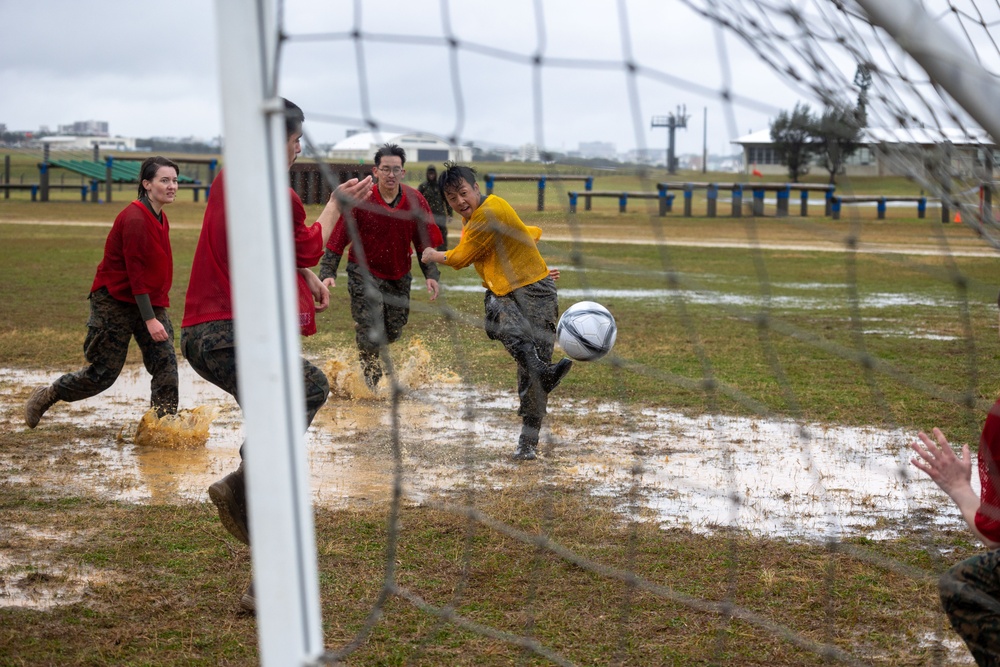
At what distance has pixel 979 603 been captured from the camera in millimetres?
2727

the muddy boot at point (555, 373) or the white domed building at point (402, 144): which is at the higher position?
the white domed building at point (402, 144)

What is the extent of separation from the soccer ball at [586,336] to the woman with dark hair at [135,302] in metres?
2.28

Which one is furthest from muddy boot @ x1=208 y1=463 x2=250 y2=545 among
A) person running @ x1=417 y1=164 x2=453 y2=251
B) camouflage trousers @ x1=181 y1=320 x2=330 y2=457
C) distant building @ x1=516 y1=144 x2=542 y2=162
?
person running @ x1=417 y1=164 x2=453 y2=251

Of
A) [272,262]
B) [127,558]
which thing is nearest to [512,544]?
[127,558]

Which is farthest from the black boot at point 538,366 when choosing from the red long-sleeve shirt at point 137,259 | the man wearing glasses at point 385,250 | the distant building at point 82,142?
the distant building at point 82,142

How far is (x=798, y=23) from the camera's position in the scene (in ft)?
11.2

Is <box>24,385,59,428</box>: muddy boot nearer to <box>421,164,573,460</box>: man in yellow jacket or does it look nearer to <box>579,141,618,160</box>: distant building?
<box>421,164,573,460</box>: man in yellow jacket

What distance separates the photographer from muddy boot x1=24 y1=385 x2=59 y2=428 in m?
6.46

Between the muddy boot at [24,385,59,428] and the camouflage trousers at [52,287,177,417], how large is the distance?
0.07 meters

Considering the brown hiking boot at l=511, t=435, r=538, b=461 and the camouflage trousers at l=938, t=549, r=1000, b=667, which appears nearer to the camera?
the camouflage trousers at l=938, t=549, r=1000, b=667

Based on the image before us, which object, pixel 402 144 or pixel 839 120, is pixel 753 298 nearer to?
pixel 402 144

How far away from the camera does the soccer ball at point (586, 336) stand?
6.46m

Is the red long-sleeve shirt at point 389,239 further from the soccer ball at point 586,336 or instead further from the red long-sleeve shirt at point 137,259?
the red long-sleeve shirt at point 137,259

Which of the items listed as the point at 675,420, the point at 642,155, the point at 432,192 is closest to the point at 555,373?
the point at 675,420
